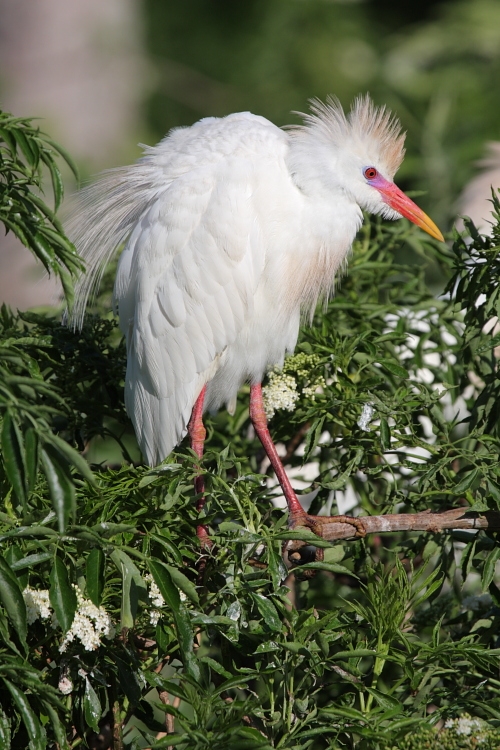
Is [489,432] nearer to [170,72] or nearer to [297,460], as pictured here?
[297,460]

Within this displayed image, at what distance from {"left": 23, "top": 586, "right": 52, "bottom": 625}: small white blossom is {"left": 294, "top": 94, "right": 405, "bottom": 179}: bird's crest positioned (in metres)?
1.27

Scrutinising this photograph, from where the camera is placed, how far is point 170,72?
679 centimetres

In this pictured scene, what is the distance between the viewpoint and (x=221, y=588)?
1.41m

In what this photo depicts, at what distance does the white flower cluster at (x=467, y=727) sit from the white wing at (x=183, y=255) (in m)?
1.04

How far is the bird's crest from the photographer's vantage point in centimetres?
195

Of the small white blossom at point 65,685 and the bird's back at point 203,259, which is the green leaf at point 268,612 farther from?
the bird's back at point 203,259

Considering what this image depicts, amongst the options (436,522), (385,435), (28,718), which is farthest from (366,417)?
(28,718)

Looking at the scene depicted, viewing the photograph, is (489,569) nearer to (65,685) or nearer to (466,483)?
(466,483)

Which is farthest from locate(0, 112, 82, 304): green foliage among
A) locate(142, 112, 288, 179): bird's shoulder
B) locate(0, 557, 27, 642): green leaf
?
locate(142, 112, 288, 179): bird's shoulder

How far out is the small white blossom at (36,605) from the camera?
3.98ft

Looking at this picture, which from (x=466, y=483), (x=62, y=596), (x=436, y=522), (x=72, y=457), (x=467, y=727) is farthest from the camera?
(x=436, y=522)

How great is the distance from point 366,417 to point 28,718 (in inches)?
31.3

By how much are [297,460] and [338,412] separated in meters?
0.46

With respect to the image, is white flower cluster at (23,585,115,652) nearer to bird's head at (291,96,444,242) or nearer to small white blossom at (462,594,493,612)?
small white blossom at (462,594,493,612)
